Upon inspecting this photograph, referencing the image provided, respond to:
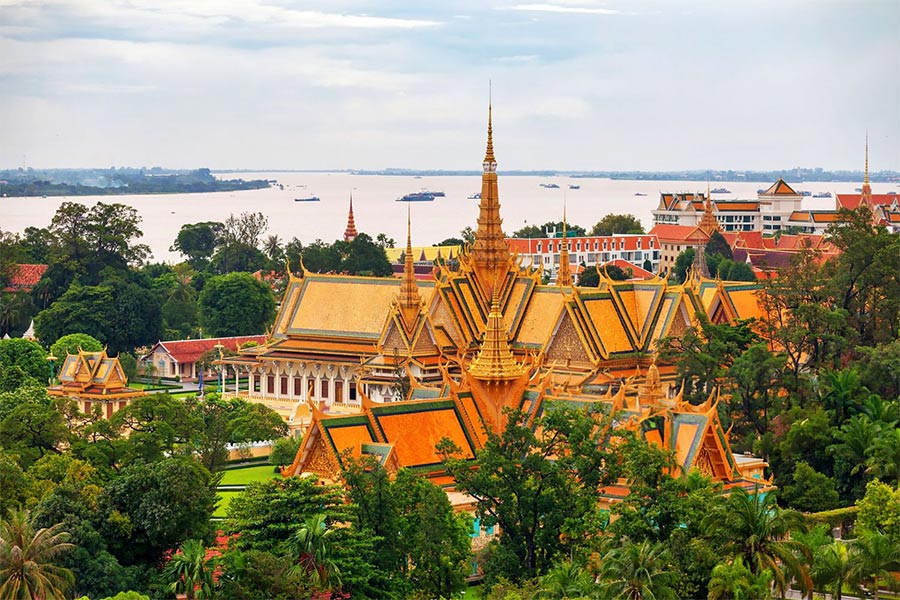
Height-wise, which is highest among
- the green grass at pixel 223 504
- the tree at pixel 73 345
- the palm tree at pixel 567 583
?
the palm tree at pixel 567 583

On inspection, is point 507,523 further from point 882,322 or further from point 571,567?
point 882,322

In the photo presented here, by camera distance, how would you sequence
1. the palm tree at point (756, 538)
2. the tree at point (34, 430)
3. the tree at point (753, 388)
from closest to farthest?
the palm tree at point (756, 538) → the tree at point (34, 430) → the tree at point (753, 388)

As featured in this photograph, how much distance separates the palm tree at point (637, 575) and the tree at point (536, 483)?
2.92 m

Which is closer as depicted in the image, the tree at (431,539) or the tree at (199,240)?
the tree at (431,539)

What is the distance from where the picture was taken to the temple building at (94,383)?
45.7 m

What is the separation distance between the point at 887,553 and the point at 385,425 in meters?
8.49

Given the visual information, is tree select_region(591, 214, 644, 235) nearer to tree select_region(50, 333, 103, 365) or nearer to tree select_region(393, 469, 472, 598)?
tree select_region(50, 333, 103, 365)

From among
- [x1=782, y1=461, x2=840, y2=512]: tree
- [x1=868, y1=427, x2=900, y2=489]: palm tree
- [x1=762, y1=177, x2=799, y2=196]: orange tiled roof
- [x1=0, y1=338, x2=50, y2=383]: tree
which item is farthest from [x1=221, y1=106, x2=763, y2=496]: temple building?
[x1=762, y1=177, x2=799, y2=196]: orange tiled roof

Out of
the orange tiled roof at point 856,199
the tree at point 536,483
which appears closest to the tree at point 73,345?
the tree at point 536,483

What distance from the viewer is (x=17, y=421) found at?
33.4m

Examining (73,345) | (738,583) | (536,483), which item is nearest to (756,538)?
(738,583)

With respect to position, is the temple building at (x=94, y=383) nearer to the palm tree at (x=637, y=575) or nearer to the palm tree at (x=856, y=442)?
the palm tree at (x=856, y=442)

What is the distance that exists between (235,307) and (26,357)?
13.5m

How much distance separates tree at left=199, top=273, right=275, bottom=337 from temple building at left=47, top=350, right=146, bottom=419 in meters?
16.6
